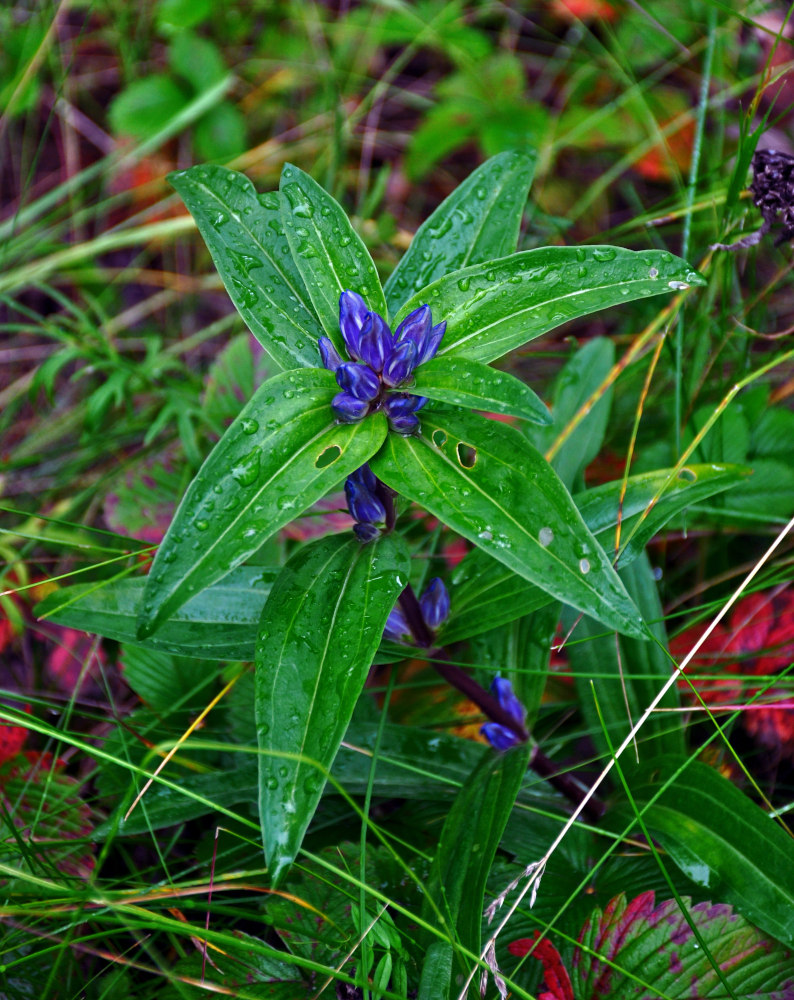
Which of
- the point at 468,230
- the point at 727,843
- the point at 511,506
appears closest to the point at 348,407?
the point at 511,506

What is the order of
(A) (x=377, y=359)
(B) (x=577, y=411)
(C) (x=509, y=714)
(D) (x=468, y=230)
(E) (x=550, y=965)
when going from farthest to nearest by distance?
1. (B) (x=577, y=411)
2. (C) (x=509, y=714)
3. (D) (x=468, y=230)
4. (E) (x=550, y=965)
5. (A) (x=377, y=359)

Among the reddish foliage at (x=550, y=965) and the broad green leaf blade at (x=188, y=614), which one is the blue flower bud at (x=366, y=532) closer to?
the broad green leaf blade at (x=188, y=614)

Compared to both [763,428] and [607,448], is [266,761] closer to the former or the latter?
[607,448]

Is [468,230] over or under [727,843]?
over

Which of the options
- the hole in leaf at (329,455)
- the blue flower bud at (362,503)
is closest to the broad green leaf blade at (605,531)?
the blue flower bud at (362,503)

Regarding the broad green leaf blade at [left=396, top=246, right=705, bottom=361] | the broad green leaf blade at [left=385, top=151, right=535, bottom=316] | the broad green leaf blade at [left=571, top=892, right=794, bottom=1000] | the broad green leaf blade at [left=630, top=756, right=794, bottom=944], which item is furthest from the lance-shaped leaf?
the broad green leaf blade at [left=630, top=756, right=794, bottom=944]

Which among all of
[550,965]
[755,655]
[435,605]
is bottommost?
[550,965]

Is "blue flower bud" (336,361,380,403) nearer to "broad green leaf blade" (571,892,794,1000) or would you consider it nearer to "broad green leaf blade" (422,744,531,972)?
"broad green leaf blade" (422,744,531,972)

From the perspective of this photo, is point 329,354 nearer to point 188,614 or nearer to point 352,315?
point 352,315
